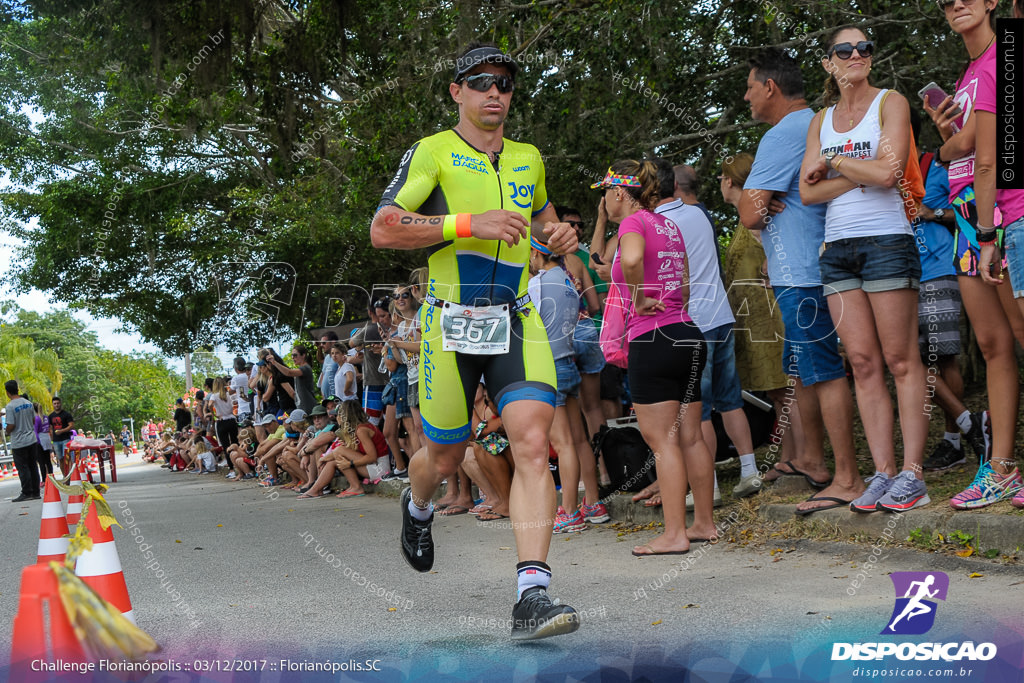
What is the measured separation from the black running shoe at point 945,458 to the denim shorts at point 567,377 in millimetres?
2463

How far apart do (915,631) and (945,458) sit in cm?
344

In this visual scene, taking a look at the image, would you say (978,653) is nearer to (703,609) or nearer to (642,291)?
(703,609)

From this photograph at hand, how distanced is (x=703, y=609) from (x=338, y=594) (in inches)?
81.6

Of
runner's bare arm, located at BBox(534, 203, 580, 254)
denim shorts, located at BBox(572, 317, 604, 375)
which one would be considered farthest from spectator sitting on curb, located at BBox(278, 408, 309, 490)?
runner's bare arm, located at BBox(534, 203, 580, 254)

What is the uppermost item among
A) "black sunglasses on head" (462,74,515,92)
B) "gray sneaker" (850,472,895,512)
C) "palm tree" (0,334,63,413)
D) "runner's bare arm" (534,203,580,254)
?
"palm tree" (0,334,63,413)

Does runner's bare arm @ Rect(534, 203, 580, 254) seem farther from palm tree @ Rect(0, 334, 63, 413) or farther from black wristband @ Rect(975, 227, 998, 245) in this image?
palm tree @ Rect(0, 334, 63, 413)

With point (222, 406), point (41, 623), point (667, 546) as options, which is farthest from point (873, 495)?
point (222, 406)

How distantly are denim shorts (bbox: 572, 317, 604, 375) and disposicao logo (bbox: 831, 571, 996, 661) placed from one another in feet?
11.6

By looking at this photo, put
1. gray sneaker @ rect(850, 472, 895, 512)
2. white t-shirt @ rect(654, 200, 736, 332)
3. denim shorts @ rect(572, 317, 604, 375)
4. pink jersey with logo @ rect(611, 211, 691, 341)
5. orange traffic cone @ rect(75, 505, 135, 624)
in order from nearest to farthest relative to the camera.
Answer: orange traffic cone @ rect(75, 505, 135, 624)
gray sneaker @ rect(850, 472, 895, 512)
pink jersey with logo @ rect(611, 211, 691, 341)
white t-shirt @ rect(654, 200, 736, 332)
denim shorts @ rect(572, 317, 604, 375)

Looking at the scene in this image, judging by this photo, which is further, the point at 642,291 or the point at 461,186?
the point at 642,291

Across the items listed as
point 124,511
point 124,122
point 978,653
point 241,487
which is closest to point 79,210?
point 124,122

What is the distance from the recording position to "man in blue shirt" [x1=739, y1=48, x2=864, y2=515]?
575 cm

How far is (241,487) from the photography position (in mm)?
16281

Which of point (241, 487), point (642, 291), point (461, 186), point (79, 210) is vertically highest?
point (79, 210)
